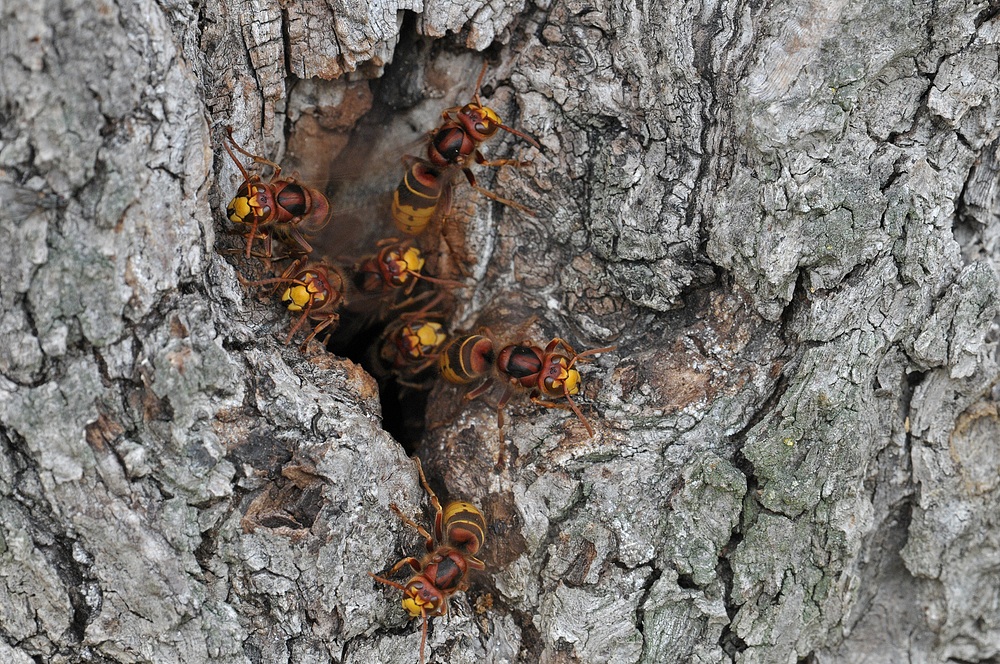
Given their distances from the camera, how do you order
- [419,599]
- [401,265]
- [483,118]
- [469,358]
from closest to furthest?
[419,599] → [483,118] → [469,358] → [401,265]

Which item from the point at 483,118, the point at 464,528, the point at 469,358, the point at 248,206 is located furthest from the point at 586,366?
the point at 248,206

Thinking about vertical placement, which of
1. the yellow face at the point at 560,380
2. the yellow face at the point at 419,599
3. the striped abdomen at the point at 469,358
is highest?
the yellow face at the point at 560,380

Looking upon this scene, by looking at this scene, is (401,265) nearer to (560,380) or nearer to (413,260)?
(413,260)

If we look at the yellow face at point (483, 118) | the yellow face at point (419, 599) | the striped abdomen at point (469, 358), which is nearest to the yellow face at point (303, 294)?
the striped abdomen at point (469, 358)

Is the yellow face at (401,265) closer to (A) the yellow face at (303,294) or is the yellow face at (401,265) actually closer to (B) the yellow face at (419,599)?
(A) the yellow face at (303,294)

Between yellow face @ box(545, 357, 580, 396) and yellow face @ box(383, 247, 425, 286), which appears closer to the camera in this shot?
yellow face @ box(545, 357, 580, 396)

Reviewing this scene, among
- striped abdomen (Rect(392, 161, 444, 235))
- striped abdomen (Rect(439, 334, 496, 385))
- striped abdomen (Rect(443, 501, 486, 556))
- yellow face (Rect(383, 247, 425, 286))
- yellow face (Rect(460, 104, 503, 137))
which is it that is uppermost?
yellow face (Rect(460, 104, 503, 137))

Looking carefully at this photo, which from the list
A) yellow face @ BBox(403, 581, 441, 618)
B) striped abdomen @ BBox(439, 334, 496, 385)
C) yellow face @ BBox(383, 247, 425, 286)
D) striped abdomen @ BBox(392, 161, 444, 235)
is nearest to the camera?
yellow face @ BBox(403, 581, 441, 618)

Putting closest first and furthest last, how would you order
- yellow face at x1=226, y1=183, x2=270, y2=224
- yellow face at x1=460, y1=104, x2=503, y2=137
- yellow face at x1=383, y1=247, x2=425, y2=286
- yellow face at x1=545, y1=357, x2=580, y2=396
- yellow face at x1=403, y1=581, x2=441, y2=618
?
yellow face at x1=403, y1=581, x2=441, y2=618, yellow face at x1=226, y1=183, x2=270, y2=224, yellow face at x1=545, y1=357, x2=580, y2=396, yellow face at x1=460, y1=104, x2=503, y2=137, yellow face at x1=383, y1=247, x2=425, y2=286

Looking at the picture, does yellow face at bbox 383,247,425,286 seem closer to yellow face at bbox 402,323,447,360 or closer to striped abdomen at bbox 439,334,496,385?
yellow face at bbox 402,323,447,360

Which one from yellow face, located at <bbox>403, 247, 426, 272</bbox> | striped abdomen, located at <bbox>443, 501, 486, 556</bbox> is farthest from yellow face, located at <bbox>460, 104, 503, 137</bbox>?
striped abdomen, located at <bbox>443, 501, 486, 556</bbox>
